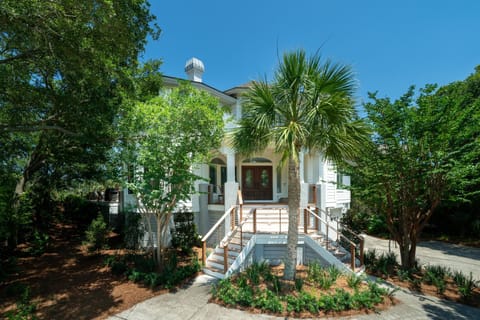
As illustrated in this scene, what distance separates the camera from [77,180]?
1177 cm

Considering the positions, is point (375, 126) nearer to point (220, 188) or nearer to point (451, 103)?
point (451, 103)

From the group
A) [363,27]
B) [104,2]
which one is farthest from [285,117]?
[363,27]

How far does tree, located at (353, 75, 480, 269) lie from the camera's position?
247 inches

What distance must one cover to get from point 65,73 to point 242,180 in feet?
32.6

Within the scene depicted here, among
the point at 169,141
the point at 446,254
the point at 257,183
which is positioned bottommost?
the point at 446,254

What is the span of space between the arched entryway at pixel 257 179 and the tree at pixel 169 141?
7137mm

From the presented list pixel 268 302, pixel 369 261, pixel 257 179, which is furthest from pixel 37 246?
pixel 369 261

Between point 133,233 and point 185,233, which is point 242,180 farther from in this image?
point 133,233

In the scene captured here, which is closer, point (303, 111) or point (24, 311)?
point (24, 311)

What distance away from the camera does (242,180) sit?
14.1 metres

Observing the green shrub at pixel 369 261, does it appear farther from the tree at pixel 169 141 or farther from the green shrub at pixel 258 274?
the tree at pixel 169 141

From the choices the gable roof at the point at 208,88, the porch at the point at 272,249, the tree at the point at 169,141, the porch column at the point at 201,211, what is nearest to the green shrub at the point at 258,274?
the porch at the point at 272,249

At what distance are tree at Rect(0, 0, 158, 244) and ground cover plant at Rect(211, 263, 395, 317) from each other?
5.94m

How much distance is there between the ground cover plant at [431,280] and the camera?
5629 millimetres
